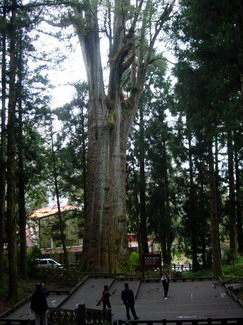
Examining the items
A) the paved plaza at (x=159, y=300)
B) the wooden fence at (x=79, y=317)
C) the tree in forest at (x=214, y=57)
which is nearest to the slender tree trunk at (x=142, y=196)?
the paved plaza at (x=159, y=300)

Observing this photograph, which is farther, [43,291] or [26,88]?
[26,88]

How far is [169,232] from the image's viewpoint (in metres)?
26.2

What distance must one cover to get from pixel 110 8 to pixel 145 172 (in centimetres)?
1362

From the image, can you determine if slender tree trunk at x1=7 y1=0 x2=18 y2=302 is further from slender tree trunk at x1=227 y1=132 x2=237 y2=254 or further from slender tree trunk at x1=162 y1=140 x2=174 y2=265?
slender tree trunk at x1=162 y1=140 x2=174 y2=265

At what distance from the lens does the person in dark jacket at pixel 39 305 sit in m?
8.31

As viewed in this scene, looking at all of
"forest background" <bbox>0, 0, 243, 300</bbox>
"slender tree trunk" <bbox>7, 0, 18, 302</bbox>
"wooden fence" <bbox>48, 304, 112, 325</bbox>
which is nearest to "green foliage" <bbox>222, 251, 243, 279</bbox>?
"forest background" <bbox>0, 0, 243, 300</bbox>

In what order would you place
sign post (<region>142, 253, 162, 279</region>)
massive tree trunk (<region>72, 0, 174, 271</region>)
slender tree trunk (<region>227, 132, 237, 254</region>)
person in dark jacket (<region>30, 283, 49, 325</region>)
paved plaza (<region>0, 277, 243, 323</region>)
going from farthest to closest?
1. slender tree trunk (<region>227, 132, 237, 254</region>)
2. massive tree trunk (<region>72, 0, 174, 271</region>)
3. sign post (<region>142, 253, 162, 279</region>)
4. paved plaza (<region>0, 277, 243, 323</region>)
5. person in dark jacket (<region>30, 283, 49, 325</region>)

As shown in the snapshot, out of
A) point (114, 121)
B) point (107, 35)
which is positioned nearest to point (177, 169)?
point (114, 121)

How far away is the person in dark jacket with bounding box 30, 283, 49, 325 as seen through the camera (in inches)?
327

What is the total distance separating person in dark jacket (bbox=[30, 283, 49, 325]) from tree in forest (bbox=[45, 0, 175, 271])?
29.0 ft

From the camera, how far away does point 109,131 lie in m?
19.2

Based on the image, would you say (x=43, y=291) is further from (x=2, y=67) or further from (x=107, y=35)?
(x=107, y=35)

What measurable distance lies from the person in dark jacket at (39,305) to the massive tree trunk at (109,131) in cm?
882

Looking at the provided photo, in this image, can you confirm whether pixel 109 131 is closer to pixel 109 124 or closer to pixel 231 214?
pixel 109 124
